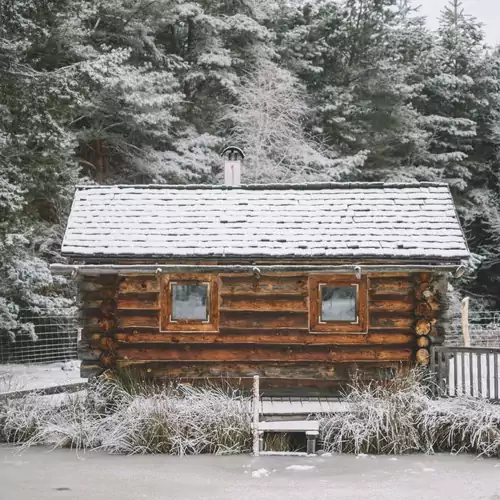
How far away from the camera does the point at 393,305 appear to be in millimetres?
12781

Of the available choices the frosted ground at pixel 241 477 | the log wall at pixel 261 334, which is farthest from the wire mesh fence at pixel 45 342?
the frosted ground at pixel 241 477

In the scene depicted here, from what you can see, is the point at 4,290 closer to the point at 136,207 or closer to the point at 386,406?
the point at 136,207

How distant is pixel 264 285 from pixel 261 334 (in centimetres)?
90

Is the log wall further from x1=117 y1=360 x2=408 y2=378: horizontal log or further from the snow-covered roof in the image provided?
the snow-covered roof

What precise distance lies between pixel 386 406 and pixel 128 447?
397 centimetres

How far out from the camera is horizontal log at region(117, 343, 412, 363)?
12789mm

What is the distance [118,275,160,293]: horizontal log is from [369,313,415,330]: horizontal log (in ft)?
13.1

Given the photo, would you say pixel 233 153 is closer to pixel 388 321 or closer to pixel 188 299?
pixel 188 299

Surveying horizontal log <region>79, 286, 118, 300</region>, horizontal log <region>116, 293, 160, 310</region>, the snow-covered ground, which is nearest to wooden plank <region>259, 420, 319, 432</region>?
horizontal log <region>116, 293, 160, 310</region>

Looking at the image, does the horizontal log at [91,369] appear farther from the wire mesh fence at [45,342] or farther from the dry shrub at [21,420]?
the wire mesh fence at [45,342]

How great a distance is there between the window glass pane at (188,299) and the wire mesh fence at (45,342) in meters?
7.24

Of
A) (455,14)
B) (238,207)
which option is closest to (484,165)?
(455,14)

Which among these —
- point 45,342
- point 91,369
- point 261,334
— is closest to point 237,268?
point 261,334

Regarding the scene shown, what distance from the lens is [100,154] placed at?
26.2 meters
